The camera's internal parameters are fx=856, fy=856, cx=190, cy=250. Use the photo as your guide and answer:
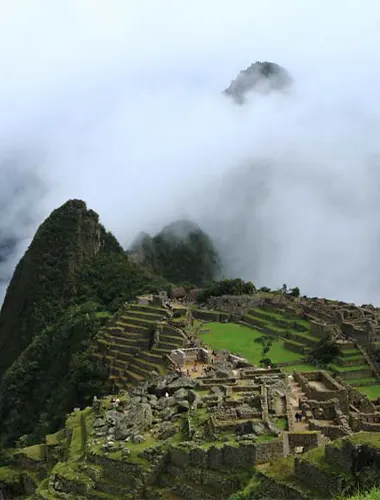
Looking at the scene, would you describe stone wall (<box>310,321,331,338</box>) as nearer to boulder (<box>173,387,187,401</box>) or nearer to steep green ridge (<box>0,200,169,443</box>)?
steep green ridge (<box>0,200,169,443</box>)

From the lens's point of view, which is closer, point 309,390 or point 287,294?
point 309,390

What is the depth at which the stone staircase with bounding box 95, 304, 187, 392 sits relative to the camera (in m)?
45.0

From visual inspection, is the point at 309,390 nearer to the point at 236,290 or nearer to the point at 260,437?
the point at 260,437

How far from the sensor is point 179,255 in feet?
334

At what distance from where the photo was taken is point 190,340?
48.1 metres

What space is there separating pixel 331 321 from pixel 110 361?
47.6 ft

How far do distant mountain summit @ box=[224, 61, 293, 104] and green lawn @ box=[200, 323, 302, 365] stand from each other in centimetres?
12739

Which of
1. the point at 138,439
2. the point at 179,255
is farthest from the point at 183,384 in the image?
the point at 179,255

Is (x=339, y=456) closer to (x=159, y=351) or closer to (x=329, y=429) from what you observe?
(x=329, y=429)

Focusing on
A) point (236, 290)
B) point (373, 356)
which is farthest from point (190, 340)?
point (236, 290)

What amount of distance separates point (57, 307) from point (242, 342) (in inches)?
1414

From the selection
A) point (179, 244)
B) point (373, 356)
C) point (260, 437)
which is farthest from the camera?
→ point (179, 244)

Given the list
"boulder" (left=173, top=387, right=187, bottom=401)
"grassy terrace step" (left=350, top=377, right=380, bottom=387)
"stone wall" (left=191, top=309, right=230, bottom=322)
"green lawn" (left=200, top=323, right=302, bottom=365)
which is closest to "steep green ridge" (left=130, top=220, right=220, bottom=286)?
"stone wall" (left=191, top=309, right=230, bottom=322)

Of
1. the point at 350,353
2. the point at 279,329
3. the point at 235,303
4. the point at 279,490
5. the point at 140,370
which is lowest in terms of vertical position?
the point at 279,490
